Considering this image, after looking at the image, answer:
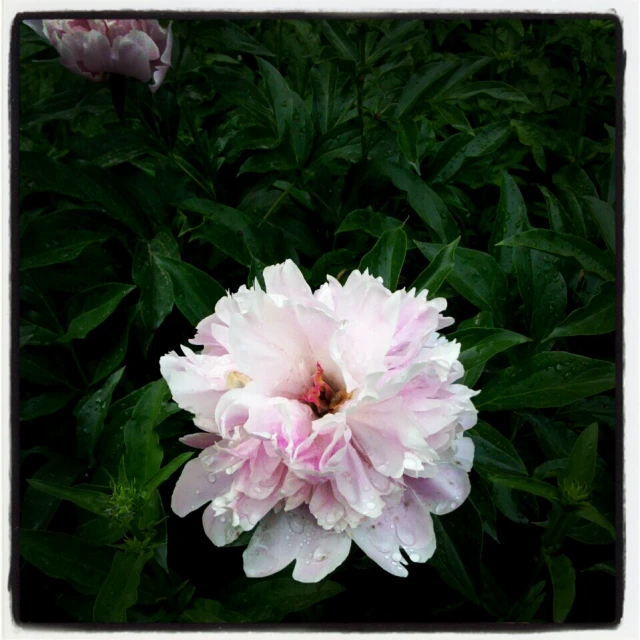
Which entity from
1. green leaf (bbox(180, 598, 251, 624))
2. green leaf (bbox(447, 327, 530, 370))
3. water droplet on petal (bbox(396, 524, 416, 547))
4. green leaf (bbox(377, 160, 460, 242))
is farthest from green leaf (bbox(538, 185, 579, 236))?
green leaf (bbox(180, 598, 251, 624))

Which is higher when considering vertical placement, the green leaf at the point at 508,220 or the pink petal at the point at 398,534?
the green leaf at the point at 508,220

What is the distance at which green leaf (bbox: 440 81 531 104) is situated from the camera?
0.92 meters

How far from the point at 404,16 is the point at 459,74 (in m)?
0.17

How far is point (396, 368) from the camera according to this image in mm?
564

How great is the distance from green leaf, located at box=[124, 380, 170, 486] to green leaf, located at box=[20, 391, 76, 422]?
174 mm

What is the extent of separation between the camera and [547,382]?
72 centimetres

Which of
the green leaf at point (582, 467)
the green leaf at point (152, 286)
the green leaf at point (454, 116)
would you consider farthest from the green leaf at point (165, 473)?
the green leaf at point (454, 116)

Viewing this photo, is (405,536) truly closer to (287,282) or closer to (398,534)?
(398,534)

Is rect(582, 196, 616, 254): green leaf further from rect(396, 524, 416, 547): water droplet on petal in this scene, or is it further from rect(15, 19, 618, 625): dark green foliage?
rect(396, 524, 416, 547): water droplet on petal

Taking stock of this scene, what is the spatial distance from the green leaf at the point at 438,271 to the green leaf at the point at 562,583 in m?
0.29

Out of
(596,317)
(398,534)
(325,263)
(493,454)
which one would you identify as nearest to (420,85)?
(325,263)

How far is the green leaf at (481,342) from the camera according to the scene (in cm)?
67

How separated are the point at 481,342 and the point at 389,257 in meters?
0.13

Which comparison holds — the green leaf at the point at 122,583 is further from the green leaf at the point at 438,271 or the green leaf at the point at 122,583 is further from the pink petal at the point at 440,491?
the green leaf at the point at 438,271
